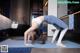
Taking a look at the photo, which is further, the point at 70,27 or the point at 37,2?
the point at 37,2

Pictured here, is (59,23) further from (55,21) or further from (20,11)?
(20,11)

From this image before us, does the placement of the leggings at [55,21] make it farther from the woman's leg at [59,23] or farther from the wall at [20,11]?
the wall at [20,11]

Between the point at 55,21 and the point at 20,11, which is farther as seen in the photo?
the point at 20,11

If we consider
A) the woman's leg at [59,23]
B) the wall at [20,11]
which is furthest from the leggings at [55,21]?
the wall at [20,11]

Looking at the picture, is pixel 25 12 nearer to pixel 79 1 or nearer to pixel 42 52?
pixel 79 1

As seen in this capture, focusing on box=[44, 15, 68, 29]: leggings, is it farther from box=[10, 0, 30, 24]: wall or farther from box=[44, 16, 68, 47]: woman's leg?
box=[10, 0, 30, 24]: wall

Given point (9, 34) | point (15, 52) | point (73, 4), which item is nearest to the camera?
point (15, 52)

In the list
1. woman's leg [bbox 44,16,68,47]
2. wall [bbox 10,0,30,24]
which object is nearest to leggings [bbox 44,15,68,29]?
woman's leg [bbox 44,16,68,47]

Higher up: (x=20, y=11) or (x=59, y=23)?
(x=20, y=11)

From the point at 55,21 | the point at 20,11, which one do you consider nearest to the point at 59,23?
the point at 55,21

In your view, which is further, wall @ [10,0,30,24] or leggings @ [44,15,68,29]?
wall @ [10,0,30,24]

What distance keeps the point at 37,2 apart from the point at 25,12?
511 millimetres

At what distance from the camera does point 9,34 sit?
623 cm

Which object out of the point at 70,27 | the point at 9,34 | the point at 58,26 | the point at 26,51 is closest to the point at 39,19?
the point at 58,26
